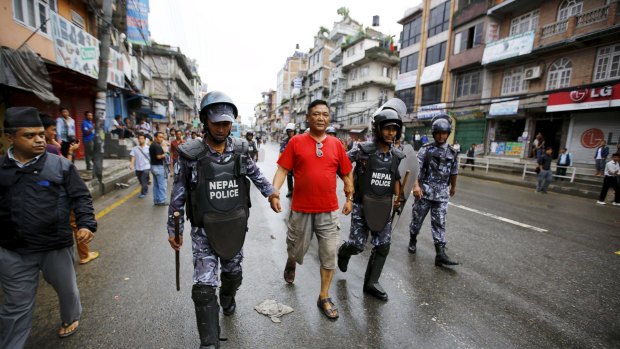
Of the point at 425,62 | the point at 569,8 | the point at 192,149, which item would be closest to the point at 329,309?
the point at 192,149

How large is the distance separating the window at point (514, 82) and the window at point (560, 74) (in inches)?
50.6

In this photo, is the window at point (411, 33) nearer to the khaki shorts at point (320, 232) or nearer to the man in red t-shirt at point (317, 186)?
the man in red t-shirt at point (317, 186)

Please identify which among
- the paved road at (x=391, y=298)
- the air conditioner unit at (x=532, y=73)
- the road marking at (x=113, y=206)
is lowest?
the road marking at (x=113, y=206)

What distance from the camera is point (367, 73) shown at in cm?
3444

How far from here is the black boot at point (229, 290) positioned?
2.48m

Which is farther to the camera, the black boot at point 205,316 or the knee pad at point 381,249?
the knee pad at point 381,249

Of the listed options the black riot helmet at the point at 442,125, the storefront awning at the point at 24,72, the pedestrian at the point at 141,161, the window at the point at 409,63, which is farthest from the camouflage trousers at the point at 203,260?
the window at the point at 409,63

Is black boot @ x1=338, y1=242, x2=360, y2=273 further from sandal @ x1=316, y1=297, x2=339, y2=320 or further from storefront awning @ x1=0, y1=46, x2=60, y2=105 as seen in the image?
storefront awning @ x1=0, y1=46, x2=60, y2=105

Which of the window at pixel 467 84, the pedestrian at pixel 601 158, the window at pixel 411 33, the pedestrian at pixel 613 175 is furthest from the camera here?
the window at pixel 411 33

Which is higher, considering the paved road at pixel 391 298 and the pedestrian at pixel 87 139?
the pedestrian at pixel 87 139

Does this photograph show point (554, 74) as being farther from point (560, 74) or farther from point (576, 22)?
point (576, 22)

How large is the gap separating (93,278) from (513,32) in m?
24.2

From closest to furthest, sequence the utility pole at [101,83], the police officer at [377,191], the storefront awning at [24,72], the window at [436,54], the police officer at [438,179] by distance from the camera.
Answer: the police officer at [377,191]
the police officer at [438,179]
the storefront awning at [24,72]
the utility pole at [101,83]
the window at [436,54]

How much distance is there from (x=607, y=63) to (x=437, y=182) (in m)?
17.0
